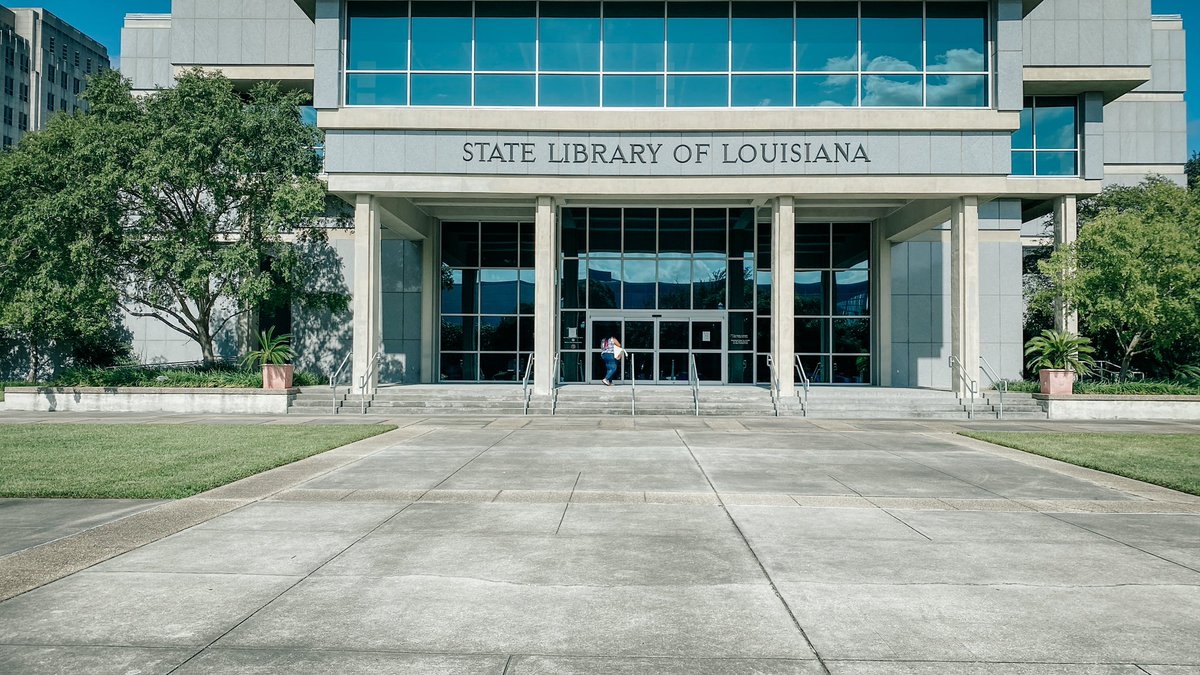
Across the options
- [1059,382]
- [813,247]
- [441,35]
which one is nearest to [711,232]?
[813,247]

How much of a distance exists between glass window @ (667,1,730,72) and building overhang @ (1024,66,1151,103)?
12777 mm

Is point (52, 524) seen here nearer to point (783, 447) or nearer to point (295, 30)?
point (783, 447)

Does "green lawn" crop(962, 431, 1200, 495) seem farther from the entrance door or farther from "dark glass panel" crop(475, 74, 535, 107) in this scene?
"dark glass panel" crop(475, 74, 535, 107)

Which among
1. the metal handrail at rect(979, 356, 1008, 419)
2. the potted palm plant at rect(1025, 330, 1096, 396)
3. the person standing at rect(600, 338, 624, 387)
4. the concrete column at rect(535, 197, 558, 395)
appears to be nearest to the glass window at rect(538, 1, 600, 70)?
the concrete column at rect(535, 197, 558, 395)

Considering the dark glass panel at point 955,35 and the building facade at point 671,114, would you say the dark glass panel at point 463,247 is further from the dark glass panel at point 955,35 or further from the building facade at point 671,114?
the dark glass panel at point 955,35

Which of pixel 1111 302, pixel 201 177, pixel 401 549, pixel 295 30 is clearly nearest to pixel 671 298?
pixel 1111 302

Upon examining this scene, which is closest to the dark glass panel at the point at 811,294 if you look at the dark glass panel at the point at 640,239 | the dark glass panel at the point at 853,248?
the dark glass panel at the point at 853,248

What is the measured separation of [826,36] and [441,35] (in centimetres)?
1118

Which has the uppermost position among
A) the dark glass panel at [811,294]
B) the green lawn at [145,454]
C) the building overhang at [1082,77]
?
the building overhang at [1082,77]

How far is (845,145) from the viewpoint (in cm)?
2177

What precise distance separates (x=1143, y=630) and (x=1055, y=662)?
95 cm

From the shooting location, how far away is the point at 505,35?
2270cm

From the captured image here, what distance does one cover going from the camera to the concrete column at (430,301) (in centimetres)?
2794

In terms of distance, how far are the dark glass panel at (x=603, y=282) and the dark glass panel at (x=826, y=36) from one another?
911 centimetres
